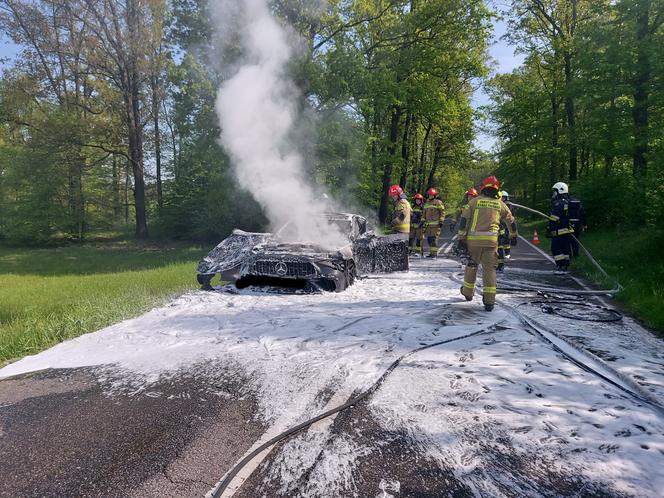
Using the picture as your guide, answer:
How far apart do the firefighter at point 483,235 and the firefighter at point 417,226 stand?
19.5 ft

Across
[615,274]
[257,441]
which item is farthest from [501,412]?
[615,274]

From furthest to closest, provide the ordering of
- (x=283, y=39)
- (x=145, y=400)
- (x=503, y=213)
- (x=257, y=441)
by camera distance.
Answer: (x=283, y=39) < (x=503, y=213) < (x=145, y=400) < (x=257, y=441)

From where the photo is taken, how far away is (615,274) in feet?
27.9

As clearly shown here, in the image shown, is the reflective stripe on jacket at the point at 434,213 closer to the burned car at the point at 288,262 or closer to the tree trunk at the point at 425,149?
the burned car at the point at 288,262

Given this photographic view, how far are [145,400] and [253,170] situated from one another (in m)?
9.63

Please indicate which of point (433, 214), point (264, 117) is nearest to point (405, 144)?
point (264, 117)

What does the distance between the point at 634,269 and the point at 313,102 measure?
11.6 meters

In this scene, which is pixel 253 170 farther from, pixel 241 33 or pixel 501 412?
pixel 501 412

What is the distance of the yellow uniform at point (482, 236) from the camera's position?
6.00m

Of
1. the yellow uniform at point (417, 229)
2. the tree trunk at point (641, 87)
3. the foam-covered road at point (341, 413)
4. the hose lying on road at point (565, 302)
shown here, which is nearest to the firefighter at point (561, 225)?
the hose lying on road at point (565, 302)

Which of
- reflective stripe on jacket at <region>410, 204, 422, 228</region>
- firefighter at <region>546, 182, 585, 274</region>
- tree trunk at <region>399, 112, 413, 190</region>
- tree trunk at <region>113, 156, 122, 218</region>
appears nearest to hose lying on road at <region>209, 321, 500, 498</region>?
firefighter at <region>546, 182, 585, 274</region>

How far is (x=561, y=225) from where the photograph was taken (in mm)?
8914

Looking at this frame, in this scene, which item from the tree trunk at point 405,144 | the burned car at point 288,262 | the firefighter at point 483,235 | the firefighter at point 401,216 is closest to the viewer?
the firefighter at point 483,235

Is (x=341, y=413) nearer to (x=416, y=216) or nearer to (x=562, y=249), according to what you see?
(x=562, y=249)
